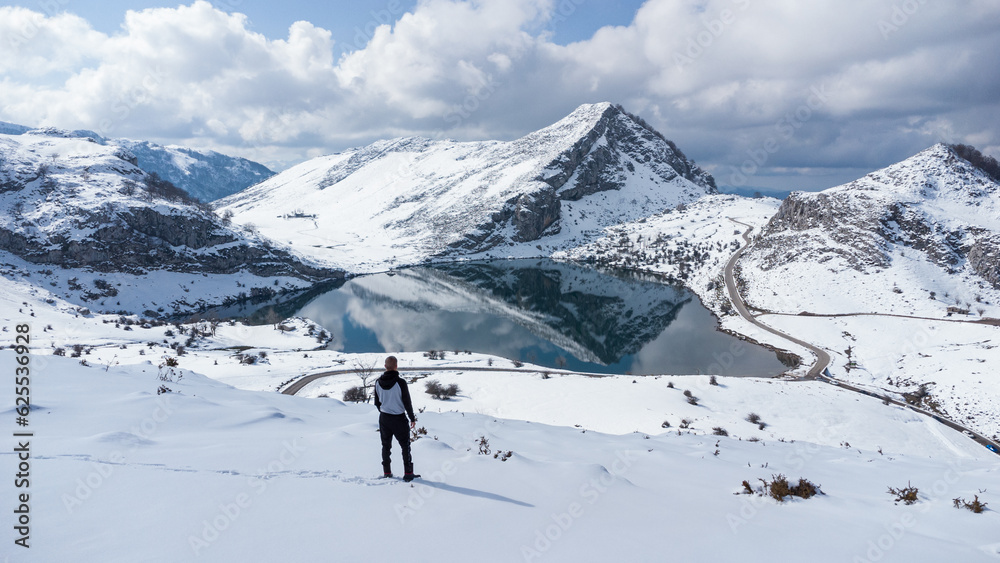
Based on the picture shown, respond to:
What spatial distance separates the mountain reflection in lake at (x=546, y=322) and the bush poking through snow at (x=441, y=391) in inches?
748

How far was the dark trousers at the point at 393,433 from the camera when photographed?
662 centimetres

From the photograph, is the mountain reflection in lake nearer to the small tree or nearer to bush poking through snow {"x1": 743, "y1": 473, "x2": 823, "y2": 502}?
the small tree

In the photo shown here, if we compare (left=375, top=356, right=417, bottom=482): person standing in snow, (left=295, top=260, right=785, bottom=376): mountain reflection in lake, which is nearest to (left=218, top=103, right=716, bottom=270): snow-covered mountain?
(left=295, top=260, right=785, bottom=376): mountain reflection in lake

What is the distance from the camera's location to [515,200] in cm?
13488

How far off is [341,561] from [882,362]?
5458 cm

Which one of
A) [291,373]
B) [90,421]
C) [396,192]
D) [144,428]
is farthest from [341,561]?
[396,192]

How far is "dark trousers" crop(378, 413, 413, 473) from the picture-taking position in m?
6.62

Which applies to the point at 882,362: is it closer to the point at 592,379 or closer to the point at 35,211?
the point at 592,379
